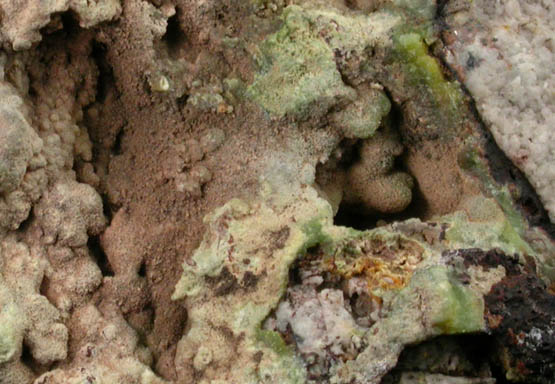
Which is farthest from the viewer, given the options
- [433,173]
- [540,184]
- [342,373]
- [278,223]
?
[433,173]

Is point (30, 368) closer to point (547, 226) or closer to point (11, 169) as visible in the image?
point (11, 169)

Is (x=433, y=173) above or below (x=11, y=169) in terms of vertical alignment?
below

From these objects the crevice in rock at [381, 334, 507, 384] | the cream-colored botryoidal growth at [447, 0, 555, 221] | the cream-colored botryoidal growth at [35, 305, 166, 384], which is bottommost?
the crevice in rock at [381, 334, 507, 384]

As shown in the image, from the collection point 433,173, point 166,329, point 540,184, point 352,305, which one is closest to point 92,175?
point 166,329

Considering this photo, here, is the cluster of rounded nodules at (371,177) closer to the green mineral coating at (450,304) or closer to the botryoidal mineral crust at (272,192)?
the botryoidal mineral crust at (272,192)

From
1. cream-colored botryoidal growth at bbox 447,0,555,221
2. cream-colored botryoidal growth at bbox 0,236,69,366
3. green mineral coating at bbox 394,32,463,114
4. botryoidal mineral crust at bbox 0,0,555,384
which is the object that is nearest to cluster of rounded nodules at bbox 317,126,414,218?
botryoidal mineral crust at bbox 0,0,555,384

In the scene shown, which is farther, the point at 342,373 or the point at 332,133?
the point at 332,133

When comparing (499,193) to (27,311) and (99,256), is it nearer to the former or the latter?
(99,256)

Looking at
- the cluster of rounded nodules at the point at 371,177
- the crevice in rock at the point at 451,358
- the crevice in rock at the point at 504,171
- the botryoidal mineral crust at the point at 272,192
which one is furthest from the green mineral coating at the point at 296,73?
the crevice in rock at the point at 451,358

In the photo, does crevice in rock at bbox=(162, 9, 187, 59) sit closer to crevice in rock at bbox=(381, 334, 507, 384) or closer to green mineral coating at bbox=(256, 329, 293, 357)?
green mineral coating at bbox=(256, 329, 293, 357)
